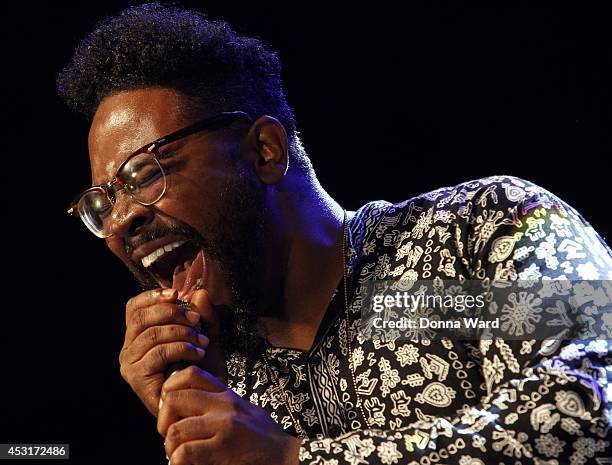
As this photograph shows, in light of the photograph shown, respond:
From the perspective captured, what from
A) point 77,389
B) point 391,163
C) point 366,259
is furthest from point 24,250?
point 366,259

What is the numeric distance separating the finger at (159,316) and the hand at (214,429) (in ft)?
0.59

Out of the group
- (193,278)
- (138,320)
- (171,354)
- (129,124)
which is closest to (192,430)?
(171,354)

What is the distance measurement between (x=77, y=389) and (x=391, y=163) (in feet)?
6.12

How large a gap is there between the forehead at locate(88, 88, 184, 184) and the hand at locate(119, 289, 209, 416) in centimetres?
52

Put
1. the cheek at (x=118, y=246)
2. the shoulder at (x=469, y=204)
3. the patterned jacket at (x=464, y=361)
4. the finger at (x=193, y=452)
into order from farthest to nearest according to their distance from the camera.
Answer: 1. the cheek at (x=118, y=246)
2. the shoulder at (x=469, y=204)
3. the finger at (x=193, y=452)
4. the patterned jacket at (x=464, y=361)

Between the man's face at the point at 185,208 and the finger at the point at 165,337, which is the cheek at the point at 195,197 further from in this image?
the finger at the point at 165,337

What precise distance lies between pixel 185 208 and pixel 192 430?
71 cm

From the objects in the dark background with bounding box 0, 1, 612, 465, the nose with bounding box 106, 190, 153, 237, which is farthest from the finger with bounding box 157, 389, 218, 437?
the dark background with bounding box 0, 1, 612, 465

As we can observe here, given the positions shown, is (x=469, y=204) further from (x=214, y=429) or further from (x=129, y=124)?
(x=129, y=124)

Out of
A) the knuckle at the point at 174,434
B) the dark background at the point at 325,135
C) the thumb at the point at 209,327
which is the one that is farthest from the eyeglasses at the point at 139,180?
the dark background at the point at 325,135

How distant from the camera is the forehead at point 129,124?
83.1 inches

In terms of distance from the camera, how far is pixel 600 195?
278 centimetres

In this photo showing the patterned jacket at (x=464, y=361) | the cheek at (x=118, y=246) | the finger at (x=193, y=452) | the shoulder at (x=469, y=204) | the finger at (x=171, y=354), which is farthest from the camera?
the cheek at (x=118, y=246)

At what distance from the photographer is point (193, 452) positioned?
152 centimetres
